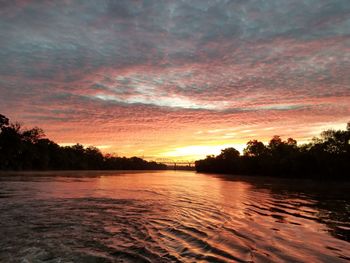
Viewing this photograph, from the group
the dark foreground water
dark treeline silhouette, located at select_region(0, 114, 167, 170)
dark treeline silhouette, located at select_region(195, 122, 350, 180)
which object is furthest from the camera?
dark treeline silhouette, located at select_region(0, 114, 167, 170)

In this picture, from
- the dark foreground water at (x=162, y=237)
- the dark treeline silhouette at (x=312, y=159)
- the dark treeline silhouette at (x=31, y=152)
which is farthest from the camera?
the dark treeline silhouette at (x=31, y=152)

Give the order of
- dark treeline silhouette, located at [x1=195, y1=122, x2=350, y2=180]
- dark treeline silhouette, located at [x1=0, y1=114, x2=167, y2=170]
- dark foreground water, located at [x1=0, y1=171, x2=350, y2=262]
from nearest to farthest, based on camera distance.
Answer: dark foreground water, located at [x1=0, y1=171, x2=350, y2=262] < dark treeline silhouette, located at [x1=195, y1=122, x2=350, y2=180] < dark treeline silhouette, located at [x1=0, y1=114, x2=167, y2=170]

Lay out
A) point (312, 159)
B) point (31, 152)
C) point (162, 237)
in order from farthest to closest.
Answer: point (31, 152) < point (312, 159) < point (162, 237)

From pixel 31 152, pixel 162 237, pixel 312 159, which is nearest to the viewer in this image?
pixel 162 237

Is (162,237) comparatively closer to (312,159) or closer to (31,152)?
(312,159)

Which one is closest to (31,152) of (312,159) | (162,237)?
(312,159)

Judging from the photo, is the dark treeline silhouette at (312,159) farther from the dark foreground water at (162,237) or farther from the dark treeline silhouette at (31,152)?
the dark treeline silhouette at (31,152)

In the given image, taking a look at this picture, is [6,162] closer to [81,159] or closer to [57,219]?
[81,159]

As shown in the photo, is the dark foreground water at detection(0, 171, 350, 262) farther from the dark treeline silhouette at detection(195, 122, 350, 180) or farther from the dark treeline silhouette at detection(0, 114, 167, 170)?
the dark treeline silhouette at detection(0, 114, 167, 170)

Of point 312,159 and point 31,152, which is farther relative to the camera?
point 31,152

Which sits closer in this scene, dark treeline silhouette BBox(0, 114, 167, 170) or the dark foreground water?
the dark foreground water

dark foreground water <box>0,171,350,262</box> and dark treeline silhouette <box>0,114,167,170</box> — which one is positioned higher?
dark treeline silhouette <box>0,114,167,170</box>

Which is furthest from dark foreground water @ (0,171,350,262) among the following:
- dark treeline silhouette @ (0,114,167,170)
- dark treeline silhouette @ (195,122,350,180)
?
dark treeline silhouette @ (0,114,167,170)

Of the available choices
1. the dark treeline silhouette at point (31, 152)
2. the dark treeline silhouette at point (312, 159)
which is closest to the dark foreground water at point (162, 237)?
the dark treeline silhouette at point (312, 159)
